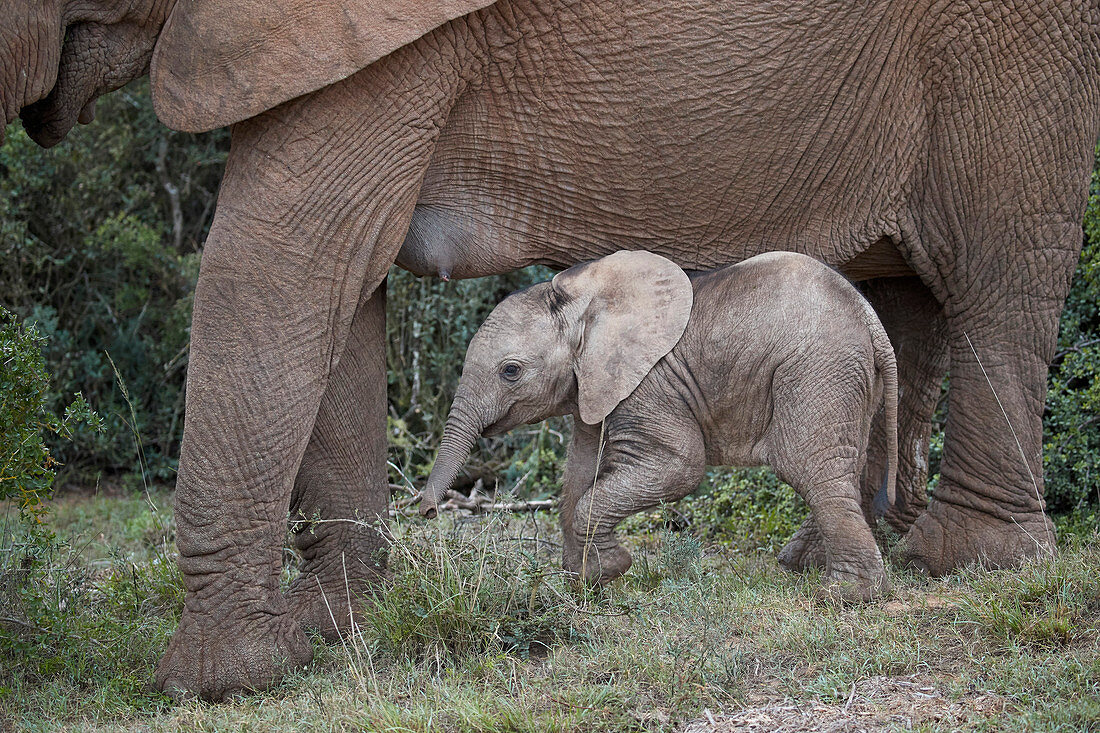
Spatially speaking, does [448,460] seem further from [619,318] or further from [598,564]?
[619,318]

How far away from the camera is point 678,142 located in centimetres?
456

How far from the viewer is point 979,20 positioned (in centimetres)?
466

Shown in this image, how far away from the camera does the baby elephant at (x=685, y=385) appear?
4488 mm

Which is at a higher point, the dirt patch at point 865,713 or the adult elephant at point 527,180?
the adult elephant at point 527,180

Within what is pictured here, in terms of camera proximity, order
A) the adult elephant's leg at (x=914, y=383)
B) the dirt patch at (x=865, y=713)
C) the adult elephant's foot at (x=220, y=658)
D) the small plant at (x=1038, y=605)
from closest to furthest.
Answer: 1. the dirt patch at (x=865, y=713)
2. the small plant at (x=1038, y=605)
3. the adult elephant's foot at (x=220, y=658)
4. the adult elephant's leg at (x=914, y=383)

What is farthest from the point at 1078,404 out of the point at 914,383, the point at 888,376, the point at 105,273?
the point at 105,273

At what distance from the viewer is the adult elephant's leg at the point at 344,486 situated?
16.3 ft

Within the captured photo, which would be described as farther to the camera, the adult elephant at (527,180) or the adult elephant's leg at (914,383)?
the adult elephant's leg at (914,383)

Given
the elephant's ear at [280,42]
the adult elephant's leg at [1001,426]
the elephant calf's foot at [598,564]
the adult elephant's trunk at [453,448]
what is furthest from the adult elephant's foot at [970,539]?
the elephant's ear at [280,42]

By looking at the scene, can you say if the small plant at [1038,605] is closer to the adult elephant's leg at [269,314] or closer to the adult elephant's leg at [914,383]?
the adult elephant's leg at [914,383]

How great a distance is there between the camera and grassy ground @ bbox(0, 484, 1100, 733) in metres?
3.52

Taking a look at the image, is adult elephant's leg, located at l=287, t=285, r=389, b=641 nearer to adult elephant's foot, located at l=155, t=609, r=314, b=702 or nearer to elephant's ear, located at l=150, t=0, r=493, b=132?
adult elephant's foot, located at l=155, t=609, r=314, b=702

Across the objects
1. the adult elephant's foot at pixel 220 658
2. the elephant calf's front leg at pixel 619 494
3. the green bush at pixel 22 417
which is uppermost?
the green bush at pixel 22 417

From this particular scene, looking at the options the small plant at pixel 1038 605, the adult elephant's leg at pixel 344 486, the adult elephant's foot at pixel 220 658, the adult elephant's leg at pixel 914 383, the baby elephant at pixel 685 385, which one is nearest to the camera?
the small plant at pixel 1038 605
